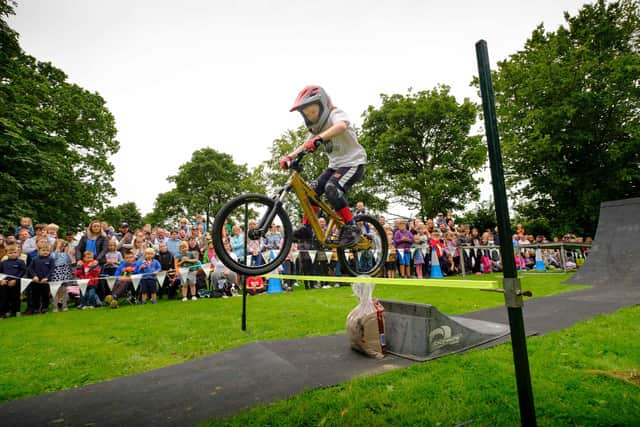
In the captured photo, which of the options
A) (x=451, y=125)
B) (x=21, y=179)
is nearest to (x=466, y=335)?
(x=21, y=179)

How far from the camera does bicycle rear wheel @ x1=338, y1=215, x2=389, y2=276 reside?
14.6 feet

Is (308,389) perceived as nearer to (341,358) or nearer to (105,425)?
(341,358)

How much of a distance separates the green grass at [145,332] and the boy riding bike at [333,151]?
2973mm

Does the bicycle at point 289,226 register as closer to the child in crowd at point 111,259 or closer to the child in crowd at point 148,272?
the child in crowd at point 148,272

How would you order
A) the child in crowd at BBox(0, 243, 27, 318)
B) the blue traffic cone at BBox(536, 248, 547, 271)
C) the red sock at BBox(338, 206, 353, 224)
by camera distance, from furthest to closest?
the blue traffic cone at BBox(536, 248, 547, 271) < the child in crowd at BBox(0, 243, 27, 318) < the red sock at BBox(338, 206, 353, 224)

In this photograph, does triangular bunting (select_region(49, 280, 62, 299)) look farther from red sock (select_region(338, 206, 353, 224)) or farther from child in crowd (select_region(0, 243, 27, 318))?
red sock (select_region(338, 206, 353, 224))

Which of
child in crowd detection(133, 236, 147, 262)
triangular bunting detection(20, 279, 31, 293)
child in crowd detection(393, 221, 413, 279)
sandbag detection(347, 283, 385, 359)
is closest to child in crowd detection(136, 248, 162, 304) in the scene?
child in crowd detection(133, 236, 147, 262)

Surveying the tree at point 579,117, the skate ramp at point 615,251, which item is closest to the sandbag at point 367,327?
the skate ramp at point 615,251

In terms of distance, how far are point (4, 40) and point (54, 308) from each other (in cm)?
578

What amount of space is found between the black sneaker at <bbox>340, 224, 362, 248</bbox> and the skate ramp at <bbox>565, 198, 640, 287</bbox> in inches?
372

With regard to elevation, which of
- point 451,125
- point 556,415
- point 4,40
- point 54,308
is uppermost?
point 451,125

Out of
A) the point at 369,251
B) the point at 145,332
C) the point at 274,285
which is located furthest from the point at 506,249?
the point at 274,285

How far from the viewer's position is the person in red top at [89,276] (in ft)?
28.9

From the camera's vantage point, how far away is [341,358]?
4.91m
